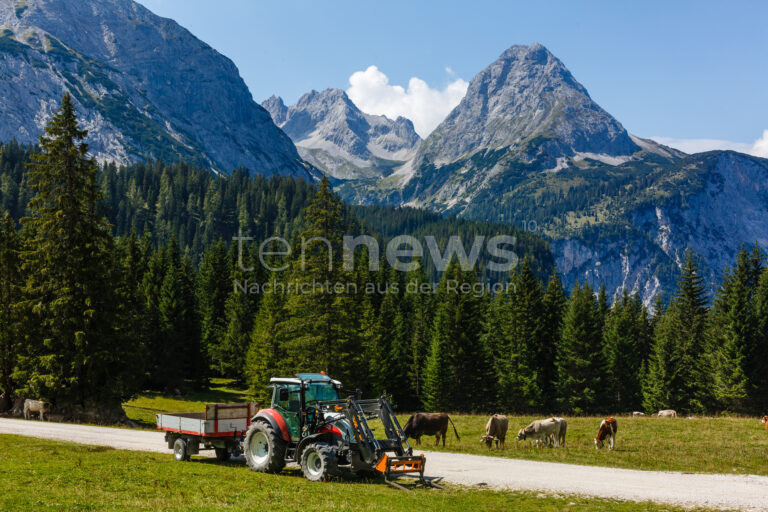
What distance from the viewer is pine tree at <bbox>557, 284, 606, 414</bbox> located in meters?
57.4

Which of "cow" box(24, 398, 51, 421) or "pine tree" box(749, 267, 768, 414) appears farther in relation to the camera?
"pine tree" box(749, 267, 768, 414)

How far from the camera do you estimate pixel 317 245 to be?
39750mm

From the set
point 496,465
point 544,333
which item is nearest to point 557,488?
point 496,465

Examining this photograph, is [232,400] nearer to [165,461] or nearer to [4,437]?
[4,437]

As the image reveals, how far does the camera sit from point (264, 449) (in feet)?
59.0

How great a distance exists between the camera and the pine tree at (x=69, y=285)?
32.6 metres

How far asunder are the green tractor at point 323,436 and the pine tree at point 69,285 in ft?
66.5

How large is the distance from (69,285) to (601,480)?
3176 centimetres

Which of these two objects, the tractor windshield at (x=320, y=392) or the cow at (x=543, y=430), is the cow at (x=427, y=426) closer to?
the cow at (x=543, y=430)

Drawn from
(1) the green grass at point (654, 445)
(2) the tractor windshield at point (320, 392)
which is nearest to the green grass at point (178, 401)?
(1) the green grass at point (654, 445)

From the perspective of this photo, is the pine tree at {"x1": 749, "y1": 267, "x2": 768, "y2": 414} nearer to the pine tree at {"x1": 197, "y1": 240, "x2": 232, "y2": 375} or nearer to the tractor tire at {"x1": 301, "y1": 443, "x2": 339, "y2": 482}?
the tractor tire at {"x1": 301, "y1": 443, "x2": 339, "y2": 482}

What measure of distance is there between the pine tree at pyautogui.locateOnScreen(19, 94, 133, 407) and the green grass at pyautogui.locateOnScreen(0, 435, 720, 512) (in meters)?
16.0

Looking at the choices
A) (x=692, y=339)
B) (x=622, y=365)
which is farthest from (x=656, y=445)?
(x=692, y=339)

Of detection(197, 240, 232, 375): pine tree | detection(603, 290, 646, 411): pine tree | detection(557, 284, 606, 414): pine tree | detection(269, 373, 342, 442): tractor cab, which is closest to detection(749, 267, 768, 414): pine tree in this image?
detection(603, 290, 646, 411): pine tree
